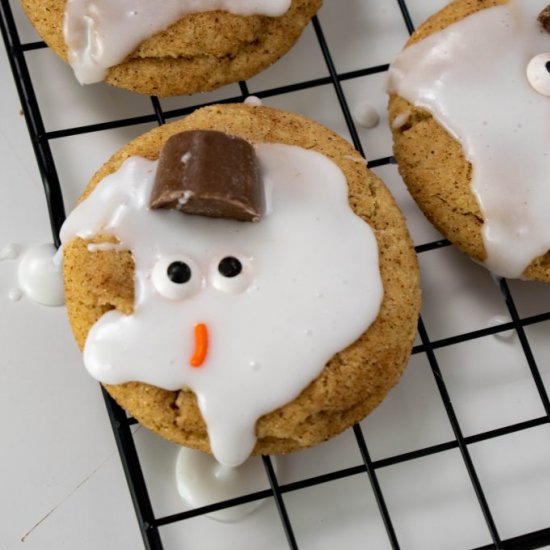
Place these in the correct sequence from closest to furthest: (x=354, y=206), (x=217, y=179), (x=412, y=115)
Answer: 1. (x=217, y=179)
2. (x=354, y=206)
3. (x=412, y=115)

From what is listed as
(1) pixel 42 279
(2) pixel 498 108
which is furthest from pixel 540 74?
(1) pixel 42 279

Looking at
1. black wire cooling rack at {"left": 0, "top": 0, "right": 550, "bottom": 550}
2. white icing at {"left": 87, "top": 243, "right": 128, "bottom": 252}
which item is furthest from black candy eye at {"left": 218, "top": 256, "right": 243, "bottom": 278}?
black wire cooling rack at {"left": 0, "top": 0, "right": 550, "bottom": 550}

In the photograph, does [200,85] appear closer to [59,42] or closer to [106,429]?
[59,42]

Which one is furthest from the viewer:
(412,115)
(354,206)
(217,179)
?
(412,115)

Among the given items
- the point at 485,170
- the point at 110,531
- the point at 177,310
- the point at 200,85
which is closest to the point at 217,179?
the point at 177,310

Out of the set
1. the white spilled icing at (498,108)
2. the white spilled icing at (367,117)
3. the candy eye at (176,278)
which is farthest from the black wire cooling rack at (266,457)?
the candy eye at (176,278)

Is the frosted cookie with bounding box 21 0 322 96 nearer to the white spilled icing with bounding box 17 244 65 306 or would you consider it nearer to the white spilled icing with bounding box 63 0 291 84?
the white spilled icing with bounding box 63 0 291 84
